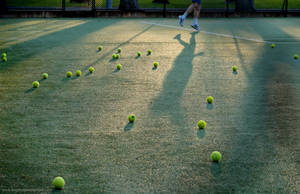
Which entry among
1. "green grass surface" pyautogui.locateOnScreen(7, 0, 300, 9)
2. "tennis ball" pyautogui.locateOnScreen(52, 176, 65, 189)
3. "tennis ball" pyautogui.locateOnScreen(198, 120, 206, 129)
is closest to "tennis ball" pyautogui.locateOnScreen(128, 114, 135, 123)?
"tennis ball" pyautogui.locateOnScreen(198, 120, 206, 129)

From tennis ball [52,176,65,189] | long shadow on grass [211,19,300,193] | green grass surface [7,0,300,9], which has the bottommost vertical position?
tennis ball [52,176,65,189]

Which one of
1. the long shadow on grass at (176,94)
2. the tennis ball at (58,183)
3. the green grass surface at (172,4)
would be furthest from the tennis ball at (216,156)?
the green grass surface at (172,4)

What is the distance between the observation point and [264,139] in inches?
183

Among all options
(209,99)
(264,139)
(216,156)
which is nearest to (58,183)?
(216,156)

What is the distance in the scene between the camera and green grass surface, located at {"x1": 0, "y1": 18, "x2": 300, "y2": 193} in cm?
372

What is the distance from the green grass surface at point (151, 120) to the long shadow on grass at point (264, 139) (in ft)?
0.04

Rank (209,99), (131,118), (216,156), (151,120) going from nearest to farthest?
(216,156) < (131,118) < (151,120) < (209,99)

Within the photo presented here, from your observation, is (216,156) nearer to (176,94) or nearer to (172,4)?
(176,94)

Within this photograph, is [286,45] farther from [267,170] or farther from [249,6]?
[249,6]

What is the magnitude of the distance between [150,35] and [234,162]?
10014 mm

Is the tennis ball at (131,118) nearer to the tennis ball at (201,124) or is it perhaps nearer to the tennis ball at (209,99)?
the tennis ball at (201,124)

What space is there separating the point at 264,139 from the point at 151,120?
55.4 inches

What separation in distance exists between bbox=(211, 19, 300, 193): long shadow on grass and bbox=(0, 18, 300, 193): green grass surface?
11 millimetres

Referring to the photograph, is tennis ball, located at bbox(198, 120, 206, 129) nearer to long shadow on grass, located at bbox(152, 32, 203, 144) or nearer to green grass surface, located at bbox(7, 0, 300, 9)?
long shadow on grass, located at bbox(152, 32, 203, 144)
